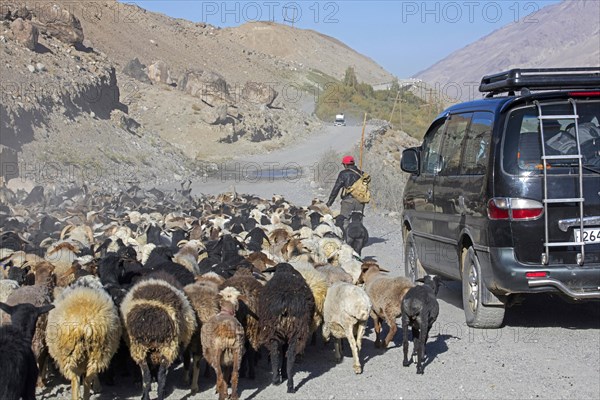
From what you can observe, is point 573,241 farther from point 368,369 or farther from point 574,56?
point 574,56

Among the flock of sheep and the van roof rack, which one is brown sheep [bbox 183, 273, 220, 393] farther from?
the van roof rack

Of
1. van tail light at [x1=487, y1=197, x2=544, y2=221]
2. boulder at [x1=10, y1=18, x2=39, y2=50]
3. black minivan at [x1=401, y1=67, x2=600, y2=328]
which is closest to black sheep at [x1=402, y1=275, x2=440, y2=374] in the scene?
black minivan at [x1=401, y1=67, x2=600, y2=328]

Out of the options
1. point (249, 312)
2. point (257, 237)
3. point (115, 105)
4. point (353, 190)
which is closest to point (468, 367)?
Result: point (249, 312)

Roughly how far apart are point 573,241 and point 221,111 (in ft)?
149

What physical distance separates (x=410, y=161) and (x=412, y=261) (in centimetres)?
146

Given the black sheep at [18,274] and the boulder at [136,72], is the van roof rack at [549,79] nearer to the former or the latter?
the black sheep at [18,274]

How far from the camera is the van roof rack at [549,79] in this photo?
29.4 ft

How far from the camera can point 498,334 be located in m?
8.91

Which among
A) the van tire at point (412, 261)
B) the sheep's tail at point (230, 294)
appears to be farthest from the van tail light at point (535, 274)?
the van tire at point (412, 261)

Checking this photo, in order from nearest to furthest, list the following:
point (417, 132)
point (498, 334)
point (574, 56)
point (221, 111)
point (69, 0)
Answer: point (498, 334) → point (221, 111) → point (417, 132) → point (69, 0) → point (574, 56)

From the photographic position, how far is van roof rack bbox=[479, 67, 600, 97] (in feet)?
29.4

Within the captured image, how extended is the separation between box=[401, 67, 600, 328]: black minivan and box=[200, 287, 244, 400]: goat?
2.72 m

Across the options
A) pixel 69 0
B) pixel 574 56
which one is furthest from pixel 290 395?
pixel 574 56

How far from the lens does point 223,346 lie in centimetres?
698
